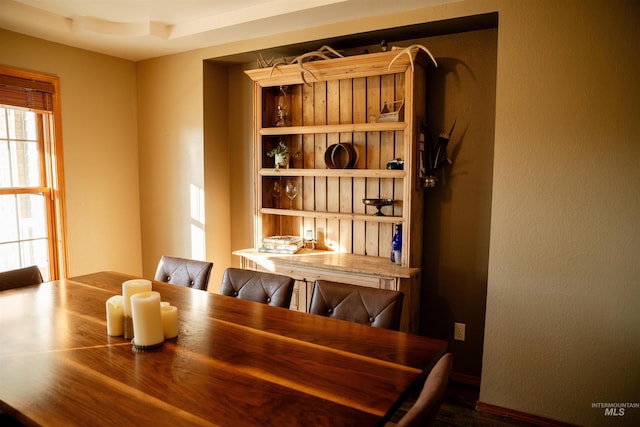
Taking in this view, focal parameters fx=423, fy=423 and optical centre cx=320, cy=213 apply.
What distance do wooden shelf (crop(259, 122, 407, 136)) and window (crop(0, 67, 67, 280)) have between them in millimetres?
1789

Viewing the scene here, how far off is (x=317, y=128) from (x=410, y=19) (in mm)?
958

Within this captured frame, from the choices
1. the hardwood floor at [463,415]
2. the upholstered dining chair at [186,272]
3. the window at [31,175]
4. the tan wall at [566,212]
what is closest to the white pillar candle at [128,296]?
the upholstered dining chair at [186,272]

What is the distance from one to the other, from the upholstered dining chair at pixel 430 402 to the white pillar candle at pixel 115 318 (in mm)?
1158

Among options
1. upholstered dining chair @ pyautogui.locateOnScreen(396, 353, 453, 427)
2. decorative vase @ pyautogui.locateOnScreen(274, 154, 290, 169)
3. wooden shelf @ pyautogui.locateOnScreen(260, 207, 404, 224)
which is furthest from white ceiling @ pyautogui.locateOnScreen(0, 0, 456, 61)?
upholstered dining chair @ pyautogui.locateOnScreen(396, 353, 453, 427)

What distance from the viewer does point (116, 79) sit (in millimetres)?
3957

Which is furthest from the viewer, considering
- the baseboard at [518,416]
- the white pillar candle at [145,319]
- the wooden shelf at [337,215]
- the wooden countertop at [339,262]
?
the wooden shelf at [337,215]

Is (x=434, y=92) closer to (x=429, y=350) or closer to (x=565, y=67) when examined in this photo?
(x=565, y=67)

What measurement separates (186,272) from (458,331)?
190 cm

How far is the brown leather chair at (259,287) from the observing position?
88.1 inches

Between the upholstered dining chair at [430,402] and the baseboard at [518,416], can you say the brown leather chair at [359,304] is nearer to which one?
the upholstered dining chair at [430,402]

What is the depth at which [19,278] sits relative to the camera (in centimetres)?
248

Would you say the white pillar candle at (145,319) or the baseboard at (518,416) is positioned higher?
the white pillar candle at (145,319)

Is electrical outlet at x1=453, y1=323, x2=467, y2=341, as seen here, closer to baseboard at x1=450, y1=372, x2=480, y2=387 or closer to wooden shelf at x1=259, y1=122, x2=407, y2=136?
baseboard at x1=450, y1=372, x2=480, y2=387

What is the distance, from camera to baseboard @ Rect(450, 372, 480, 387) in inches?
115
